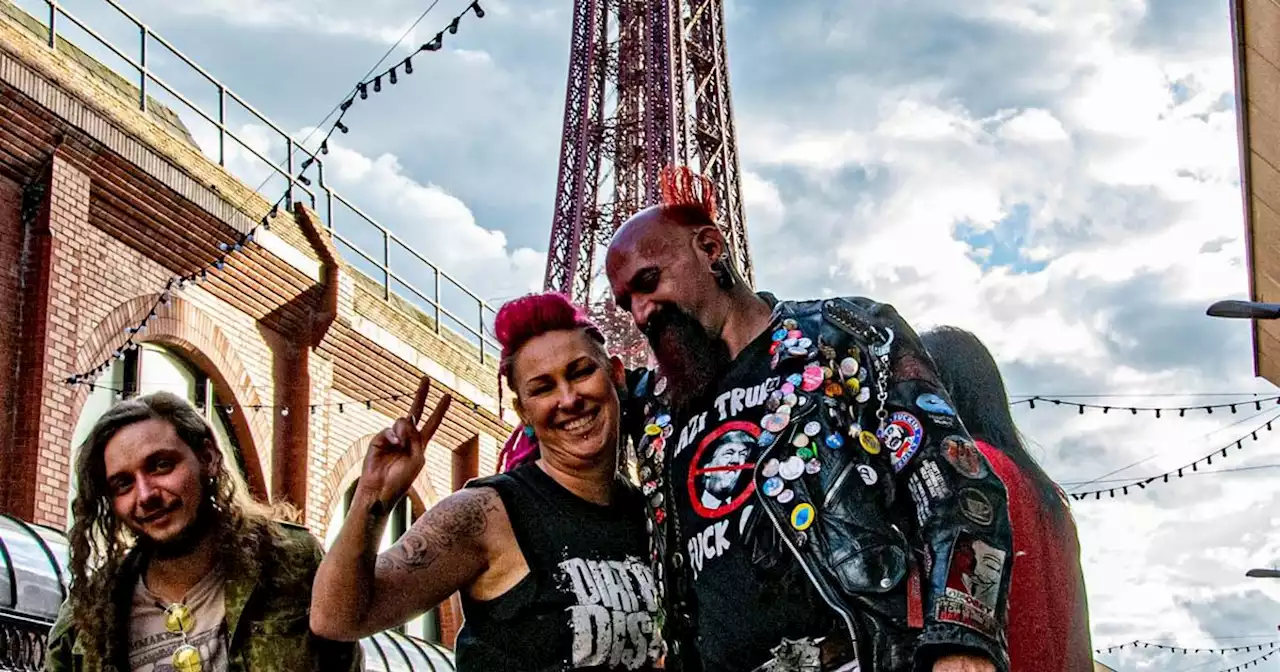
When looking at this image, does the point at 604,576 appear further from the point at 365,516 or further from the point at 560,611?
the point at 365,516

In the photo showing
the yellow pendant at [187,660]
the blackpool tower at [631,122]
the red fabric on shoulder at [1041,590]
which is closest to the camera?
the red fabric on shoulder at [1041,590]

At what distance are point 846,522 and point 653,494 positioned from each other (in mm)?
484

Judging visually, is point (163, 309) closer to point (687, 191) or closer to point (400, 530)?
point (400, 530)

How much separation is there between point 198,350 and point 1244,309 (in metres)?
8.88

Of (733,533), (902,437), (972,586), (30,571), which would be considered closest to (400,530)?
(30,571)

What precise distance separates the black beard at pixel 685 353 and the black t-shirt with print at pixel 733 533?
0.10 ft

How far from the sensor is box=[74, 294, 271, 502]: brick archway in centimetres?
1350

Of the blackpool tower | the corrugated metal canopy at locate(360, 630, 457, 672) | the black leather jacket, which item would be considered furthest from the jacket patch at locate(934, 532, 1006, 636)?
the blackpool tower

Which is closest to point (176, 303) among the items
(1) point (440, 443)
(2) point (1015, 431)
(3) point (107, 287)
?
(3) point (107, 287)

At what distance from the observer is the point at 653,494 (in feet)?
12.4

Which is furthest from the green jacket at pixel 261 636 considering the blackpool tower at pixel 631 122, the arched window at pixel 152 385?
the blackpool tower at pixel 631 122

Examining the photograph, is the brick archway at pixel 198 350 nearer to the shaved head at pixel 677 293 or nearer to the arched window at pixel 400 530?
the arched window at pixel 400 530

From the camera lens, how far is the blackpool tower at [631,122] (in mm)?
42375

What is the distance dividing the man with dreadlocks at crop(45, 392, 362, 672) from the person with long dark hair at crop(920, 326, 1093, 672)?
1611 millimetres
